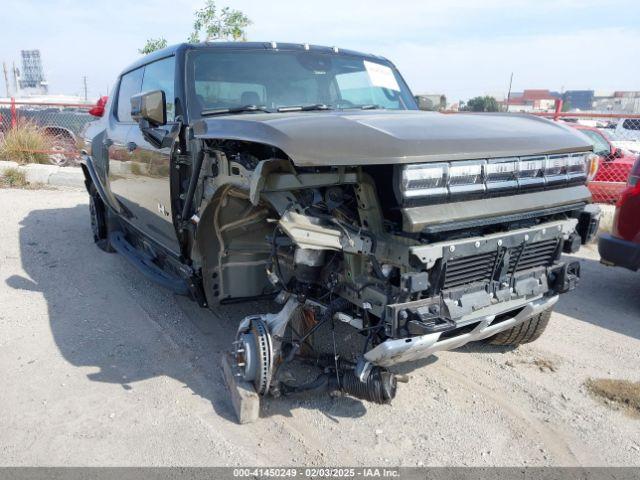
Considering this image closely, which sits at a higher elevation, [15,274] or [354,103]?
[354,103]

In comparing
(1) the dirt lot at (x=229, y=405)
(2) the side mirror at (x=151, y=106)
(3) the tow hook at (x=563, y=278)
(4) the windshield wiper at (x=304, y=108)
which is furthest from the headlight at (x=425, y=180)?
(2) the side mirror at (x=151, y=106)

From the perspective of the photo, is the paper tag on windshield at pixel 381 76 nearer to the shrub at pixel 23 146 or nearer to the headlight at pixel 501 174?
the headlight at pixel 501 174

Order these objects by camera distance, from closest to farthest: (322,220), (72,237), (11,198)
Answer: (322,220)
(72,237)
(11,198)

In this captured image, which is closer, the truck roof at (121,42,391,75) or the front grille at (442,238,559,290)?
the front grille at (442,238,559,290)

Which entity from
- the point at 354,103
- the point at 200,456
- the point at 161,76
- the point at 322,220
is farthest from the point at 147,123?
the point at 200,456

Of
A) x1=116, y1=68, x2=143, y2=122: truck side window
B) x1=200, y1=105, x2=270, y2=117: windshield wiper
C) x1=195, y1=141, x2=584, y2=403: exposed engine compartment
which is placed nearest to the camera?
x1=195, y1=141, x2=584, y2=403: exposed engine compartment

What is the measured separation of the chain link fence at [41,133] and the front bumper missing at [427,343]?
943 centimetres

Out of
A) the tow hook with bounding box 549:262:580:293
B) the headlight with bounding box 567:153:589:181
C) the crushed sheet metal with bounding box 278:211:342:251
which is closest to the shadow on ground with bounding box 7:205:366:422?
the crushed sheet metal with bounding box 278:211:342:251

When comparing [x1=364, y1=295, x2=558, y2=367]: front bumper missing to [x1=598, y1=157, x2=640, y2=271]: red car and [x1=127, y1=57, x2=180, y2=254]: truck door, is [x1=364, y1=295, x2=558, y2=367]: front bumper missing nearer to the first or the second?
[x1=127, y1=57, x2=180, y2=254]: truck door

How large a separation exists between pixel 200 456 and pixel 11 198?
7.64 metres

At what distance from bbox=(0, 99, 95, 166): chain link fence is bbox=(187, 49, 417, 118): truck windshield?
24.7 feet

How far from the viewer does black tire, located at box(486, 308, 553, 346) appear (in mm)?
3666

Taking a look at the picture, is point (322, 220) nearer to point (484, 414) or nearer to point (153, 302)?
point (484, 414)

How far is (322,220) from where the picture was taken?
2562mm
